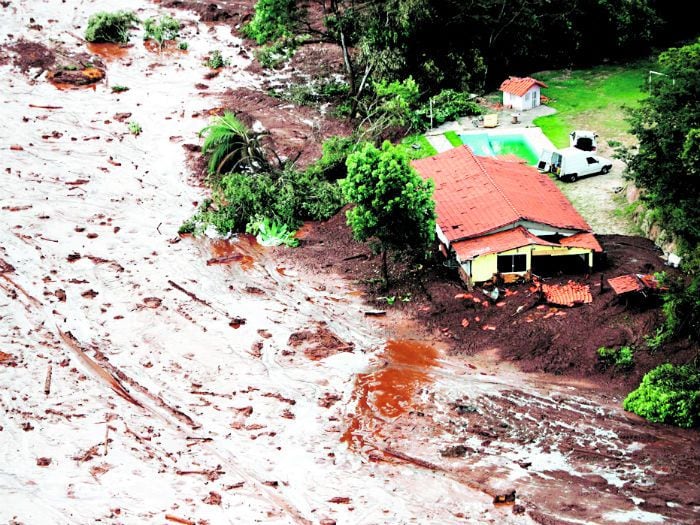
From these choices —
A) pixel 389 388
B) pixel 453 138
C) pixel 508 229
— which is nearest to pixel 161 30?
pixel 453 138

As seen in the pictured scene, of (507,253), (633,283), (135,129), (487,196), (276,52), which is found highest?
(276,52)

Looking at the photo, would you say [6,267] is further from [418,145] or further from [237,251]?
[418,145]

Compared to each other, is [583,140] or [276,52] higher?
[276,52]

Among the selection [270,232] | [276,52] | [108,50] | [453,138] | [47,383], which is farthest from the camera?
[108,50]

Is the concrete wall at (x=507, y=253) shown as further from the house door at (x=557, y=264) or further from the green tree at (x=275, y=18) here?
the green tree at (x=275, y=18)

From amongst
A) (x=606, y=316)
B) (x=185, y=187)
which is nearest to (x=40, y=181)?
(x=185, y=187)

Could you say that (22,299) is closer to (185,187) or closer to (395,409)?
(185,187)
